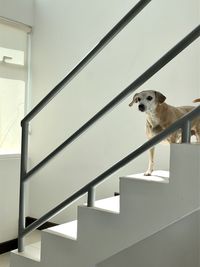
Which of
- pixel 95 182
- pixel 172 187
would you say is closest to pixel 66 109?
pixel 95 182

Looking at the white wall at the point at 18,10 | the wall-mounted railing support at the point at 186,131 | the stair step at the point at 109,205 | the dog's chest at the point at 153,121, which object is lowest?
the stair step at the point at 109,205

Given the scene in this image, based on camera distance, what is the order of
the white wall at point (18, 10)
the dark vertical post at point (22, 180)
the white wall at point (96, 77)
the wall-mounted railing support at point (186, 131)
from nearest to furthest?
the wall-mounted railing support at point (186, 131) → the dark vertical post at point (22, 180) → the white wall at point (96, 77) → the white wall at point (18, 10)

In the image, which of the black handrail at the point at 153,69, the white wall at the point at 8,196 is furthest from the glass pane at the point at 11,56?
the black handrail at the point at 153,69

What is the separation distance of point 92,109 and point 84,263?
1.67 m

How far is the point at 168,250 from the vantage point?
3.89 feet

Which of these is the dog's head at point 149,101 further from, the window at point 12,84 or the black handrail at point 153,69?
the window at point 12,84

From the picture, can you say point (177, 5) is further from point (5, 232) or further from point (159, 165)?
point (5, 232)

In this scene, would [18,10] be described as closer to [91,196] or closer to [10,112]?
[10,112]

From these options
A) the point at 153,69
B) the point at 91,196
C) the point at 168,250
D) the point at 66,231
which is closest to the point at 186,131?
the point at 153,69

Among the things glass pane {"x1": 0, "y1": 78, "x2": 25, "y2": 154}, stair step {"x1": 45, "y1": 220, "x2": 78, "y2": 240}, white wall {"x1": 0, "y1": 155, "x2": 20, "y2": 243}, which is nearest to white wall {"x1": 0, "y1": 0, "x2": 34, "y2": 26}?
glass pane {"x1": 0, "y1": 78, "x2": 25, "y2": 154}

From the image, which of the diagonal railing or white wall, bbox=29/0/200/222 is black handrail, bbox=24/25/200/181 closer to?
the diagonal railing

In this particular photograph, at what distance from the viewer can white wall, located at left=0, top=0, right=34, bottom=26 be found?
3574 millimetres

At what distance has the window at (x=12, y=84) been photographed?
3646 mm

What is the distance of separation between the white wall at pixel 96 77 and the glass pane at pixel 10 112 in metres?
0.17
